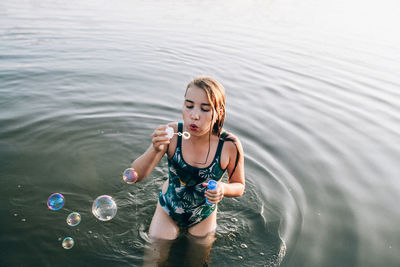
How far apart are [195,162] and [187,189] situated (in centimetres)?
40

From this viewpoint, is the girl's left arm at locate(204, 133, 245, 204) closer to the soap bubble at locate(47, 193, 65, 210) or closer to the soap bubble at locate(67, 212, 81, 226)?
the soap bubble at locate(67, 212, 81, 226)

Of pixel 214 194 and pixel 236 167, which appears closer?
pixel 214 194

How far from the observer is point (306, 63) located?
13.2 meters

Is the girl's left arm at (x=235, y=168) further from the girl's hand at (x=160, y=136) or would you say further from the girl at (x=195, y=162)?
the girl's hand at (x=160, y=136)

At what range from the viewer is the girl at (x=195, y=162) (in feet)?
10.3

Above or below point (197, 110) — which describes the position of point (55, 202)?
below

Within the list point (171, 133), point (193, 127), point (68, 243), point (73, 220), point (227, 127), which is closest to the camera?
point (171, 133)

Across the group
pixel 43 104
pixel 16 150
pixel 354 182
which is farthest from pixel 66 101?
pixel 354 182

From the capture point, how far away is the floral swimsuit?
357cm

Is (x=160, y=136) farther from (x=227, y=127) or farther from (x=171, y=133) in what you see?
(x=227, y=127)

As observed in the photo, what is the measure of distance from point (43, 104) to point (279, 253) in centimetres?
635

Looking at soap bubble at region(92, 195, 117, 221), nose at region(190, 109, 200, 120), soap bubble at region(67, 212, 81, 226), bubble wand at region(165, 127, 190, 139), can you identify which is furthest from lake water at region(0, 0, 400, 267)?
nose at region(190, 109, 200, 120)

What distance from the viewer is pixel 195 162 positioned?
3.56 meters

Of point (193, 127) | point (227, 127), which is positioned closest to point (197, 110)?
point (193, 127)
